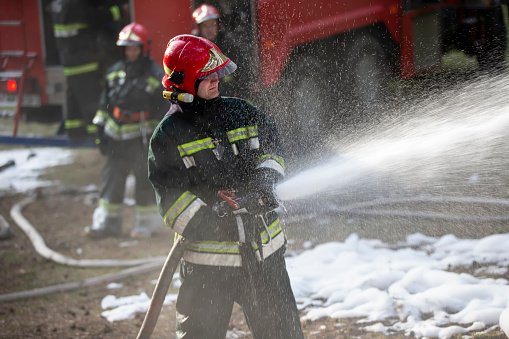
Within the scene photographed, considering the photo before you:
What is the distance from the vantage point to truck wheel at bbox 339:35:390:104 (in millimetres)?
6645

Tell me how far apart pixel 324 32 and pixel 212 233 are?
420 centimetres

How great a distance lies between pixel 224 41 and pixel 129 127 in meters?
1.21

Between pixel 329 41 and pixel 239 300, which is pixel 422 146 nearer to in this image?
pixel 239 300

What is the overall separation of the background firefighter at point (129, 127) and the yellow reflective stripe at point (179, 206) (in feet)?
10.4

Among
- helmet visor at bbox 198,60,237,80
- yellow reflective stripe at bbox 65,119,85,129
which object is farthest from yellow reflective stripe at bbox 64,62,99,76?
helmet visor at bbox 198,60,237,80

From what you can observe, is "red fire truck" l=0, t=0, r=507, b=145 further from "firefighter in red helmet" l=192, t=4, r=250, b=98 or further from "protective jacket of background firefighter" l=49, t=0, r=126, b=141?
"protective jacket of background firefighter" l=49, t=0, r=126, b=141

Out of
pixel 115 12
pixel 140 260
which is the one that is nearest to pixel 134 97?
pixel 140 260

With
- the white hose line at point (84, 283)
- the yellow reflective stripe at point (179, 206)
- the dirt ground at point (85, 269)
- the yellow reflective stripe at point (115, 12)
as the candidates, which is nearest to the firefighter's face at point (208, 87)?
the yellow reflective stripe at point (179, 206)

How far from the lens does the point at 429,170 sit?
560cm

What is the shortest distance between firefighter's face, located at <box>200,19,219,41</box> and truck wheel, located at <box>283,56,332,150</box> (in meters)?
1.12

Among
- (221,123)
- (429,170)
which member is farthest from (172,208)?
(429,170)

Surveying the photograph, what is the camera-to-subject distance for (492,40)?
746 cm

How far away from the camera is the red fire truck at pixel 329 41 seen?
6.03m

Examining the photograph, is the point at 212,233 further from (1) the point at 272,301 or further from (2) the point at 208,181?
(1) the point at 272,301
